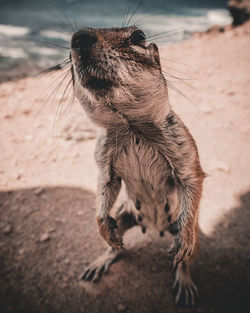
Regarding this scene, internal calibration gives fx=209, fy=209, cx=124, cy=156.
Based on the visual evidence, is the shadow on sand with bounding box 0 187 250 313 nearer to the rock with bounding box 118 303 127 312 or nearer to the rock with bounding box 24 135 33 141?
the rock with bounding box 118 303 127 312

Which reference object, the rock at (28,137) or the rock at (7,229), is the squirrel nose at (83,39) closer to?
the rock at (7,229)

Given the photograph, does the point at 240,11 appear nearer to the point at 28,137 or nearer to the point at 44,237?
the point at 28,137

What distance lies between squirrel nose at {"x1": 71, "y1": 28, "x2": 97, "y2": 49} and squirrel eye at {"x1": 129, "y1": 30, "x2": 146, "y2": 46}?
296mm

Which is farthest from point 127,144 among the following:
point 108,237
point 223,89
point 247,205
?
point 223,89

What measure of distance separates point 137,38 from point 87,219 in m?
2.16

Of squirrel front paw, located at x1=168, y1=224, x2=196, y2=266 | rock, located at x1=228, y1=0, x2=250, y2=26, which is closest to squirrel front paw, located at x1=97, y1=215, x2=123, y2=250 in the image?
squirrel front paw, located at x1=168, y1=224, x2=196, y2=266

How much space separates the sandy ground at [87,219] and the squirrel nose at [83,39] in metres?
0.60

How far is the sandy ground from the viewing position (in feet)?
6.43

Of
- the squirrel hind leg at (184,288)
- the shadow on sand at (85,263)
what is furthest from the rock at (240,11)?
the squirrel hind leg at (184,288)

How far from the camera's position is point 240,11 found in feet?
29.4

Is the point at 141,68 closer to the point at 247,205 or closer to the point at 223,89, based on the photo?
the point at 247,205

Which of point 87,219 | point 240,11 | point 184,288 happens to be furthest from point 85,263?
point 240,11

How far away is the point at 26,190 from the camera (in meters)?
3.00

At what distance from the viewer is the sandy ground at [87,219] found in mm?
1960
